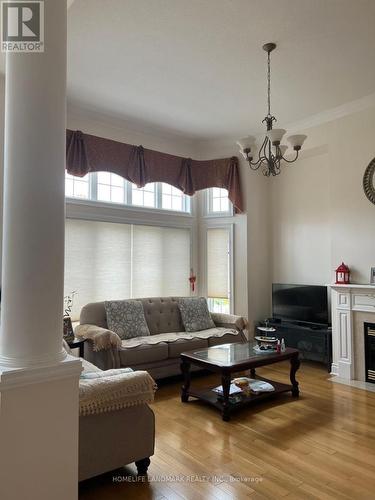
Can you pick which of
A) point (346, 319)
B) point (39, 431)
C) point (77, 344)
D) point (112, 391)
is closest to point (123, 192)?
point (77, 344)

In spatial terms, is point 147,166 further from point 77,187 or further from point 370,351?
point 370,351

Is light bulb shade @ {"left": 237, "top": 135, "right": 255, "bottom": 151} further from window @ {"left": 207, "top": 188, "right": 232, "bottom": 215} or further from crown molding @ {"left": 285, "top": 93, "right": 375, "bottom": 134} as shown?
window @ {"left": 207, "top": 188, "right": 232, "bottom": 215}

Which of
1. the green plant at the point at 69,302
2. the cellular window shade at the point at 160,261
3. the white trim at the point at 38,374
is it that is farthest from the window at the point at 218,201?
the white trim at the point at 38,374

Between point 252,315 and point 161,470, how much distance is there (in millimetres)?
3544

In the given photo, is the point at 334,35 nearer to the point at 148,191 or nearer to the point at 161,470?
the point at 148,191

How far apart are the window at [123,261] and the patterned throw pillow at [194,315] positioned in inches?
23.3

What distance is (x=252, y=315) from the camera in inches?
230

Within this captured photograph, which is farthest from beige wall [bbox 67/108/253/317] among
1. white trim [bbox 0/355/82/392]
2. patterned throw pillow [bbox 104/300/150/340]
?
white trim [bbox 0/355/82/392]

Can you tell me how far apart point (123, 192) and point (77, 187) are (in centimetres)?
70

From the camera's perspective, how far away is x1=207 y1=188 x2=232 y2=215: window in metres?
6.12

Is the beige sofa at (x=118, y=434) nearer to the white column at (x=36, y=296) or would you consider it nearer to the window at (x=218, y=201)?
the white column at (x=36, y=296)

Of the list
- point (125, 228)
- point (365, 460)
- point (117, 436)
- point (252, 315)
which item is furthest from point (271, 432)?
point (125, 228)

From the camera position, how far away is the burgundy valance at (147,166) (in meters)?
4.71

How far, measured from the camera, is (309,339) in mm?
5062
